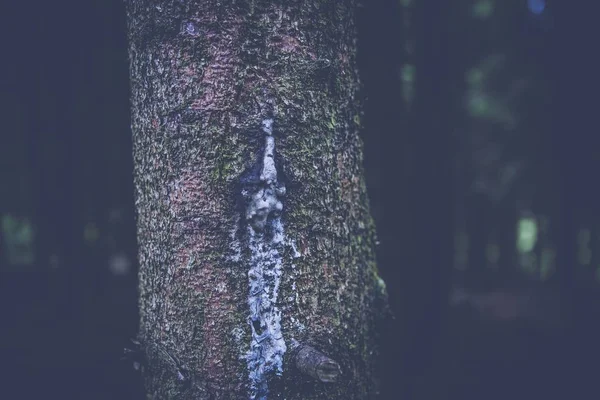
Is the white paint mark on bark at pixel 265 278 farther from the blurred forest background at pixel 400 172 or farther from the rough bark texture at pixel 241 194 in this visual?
the blurred forest background at pixel 400 172

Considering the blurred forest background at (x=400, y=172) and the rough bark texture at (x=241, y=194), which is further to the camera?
the blurred forest background at (x=400, y=172)

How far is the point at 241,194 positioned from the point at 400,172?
400 centimetres

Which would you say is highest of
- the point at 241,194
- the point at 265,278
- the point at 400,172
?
the point at 400,172

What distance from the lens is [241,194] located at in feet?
4.66

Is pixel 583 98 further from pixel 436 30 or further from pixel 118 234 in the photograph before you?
pixel 118 234

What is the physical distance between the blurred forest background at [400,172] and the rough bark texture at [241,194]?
196cm

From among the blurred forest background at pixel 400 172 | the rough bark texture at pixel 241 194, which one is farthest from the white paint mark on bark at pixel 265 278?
the blurred forest background at pixel 400 172

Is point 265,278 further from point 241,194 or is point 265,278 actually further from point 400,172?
point 400,172

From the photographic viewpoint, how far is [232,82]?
1.41m

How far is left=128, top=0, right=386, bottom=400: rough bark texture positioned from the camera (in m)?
1.41

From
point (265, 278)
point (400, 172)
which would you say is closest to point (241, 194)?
point (265, 278)

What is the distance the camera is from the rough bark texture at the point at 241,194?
4.63ft

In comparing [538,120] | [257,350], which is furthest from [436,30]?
[257,350]

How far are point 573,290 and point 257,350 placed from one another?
301 inches
